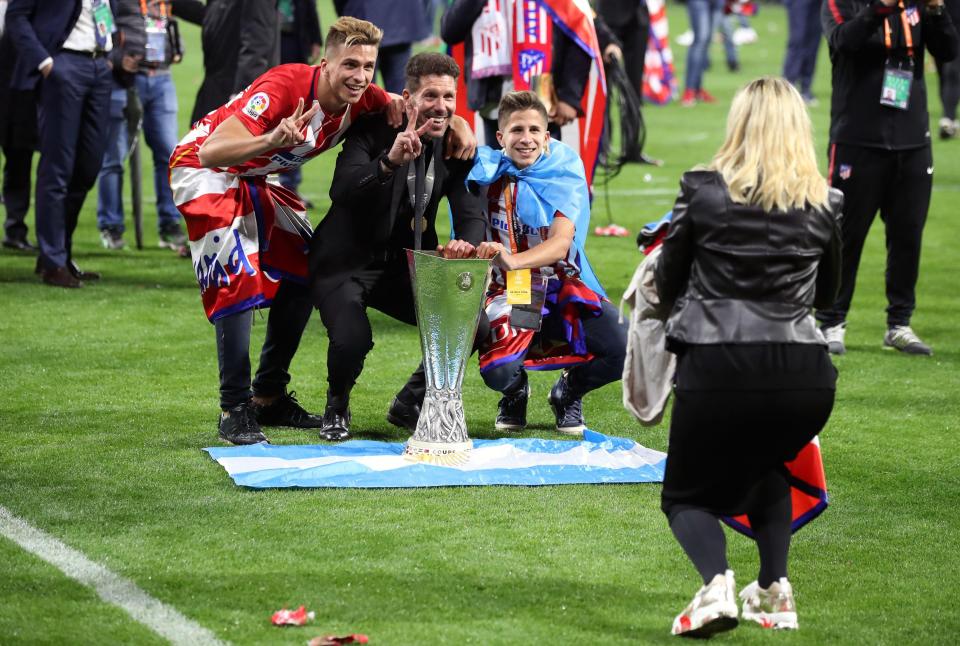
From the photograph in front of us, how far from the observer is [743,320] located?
3.96m

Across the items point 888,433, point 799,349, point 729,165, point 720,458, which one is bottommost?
point 888,433

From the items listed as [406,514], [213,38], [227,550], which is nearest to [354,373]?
[406,514]

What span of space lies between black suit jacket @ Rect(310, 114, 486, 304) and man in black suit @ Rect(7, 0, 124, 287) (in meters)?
3.18

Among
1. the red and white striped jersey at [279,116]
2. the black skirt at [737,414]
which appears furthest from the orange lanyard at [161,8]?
the black skirt at [737,414]

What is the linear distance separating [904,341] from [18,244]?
571 cm

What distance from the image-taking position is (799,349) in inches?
157

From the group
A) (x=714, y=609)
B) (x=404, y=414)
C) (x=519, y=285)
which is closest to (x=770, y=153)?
(x=714, y=609)

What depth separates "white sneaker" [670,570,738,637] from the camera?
3869 mm

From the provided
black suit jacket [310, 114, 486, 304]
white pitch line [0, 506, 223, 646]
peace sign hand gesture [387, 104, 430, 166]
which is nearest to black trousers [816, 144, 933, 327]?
black suit jacket [310, 114, 486, 304]

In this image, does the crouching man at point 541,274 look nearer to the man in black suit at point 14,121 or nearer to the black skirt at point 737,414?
the black skirt at point 737,414

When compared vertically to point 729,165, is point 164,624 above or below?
below

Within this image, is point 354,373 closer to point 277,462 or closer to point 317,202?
point 277,462

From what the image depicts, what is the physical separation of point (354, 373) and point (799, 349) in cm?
245

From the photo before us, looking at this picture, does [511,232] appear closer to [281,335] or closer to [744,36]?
[281,335]
